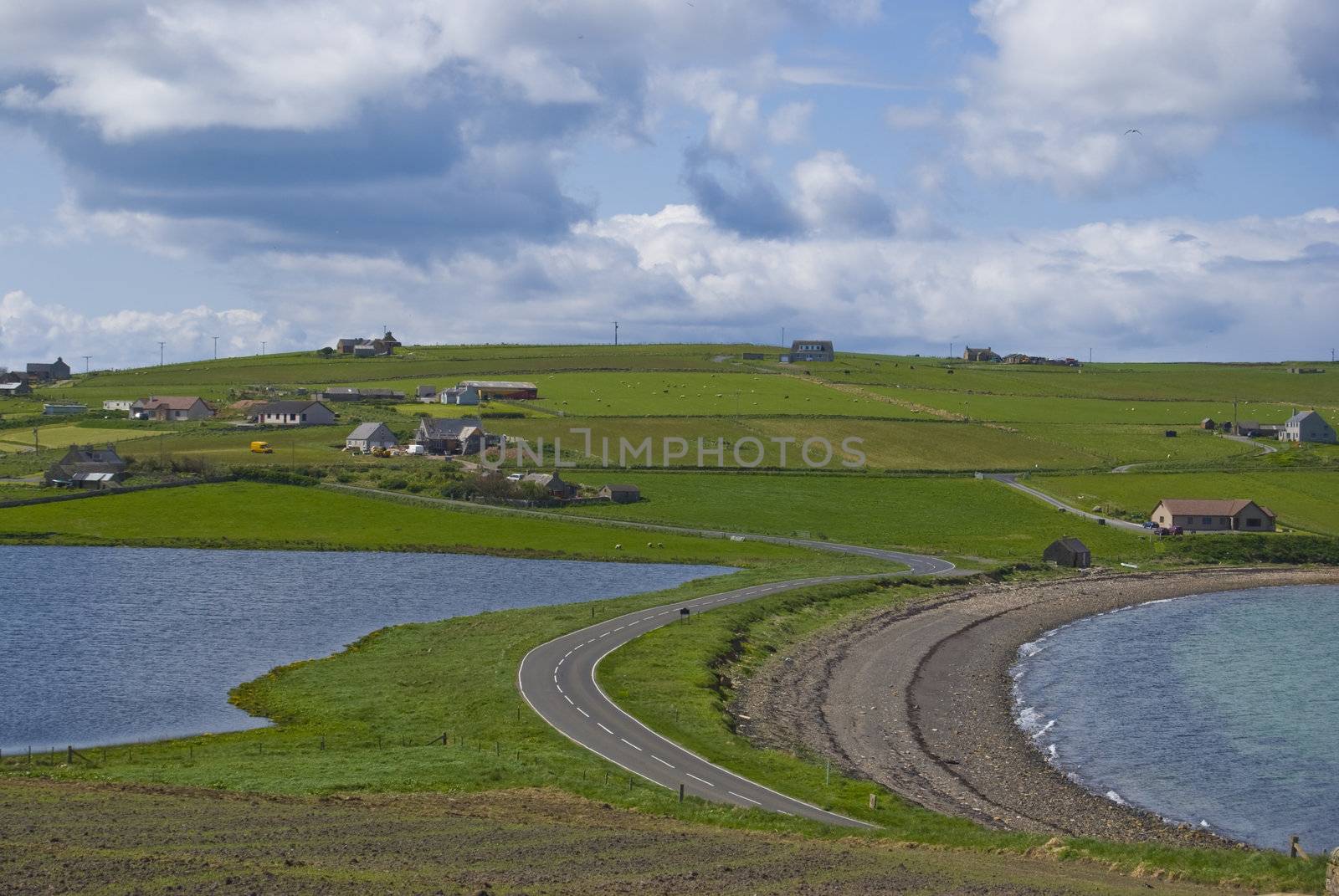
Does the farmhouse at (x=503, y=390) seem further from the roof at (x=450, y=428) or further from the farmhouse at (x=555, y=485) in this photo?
the farmhouse at (x=555, y=485)

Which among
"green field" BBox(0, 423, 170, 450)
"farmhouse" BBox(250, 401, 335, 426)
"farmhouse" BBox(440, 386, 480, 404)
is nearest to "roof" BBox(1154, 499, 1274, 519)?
"farmhouse" BBox(440, 386, 480, 404)

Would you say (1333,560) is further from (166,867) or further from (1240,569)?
(166,867)

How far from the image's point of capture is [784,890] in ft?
92.7

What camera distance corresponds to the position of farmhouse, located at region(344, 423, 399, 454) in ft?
464

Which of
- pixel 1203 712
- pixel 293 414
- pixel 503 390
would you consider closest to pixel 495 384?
pixel 503 390

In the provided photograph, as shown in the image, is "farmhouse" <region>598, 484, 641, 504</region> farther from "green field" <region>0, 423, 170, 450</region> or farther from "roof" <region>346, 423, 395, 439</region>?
"green field" <region>0, 423, 170, 450</region>

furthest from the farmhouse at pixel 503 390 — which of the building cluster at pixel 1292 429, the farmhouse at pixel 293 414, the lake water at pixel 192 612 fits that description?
the building cluster at pixel 1292 429

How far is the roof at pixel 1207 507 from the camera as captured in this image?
11925cm

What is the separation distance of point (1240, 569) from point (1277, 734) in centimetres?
5947

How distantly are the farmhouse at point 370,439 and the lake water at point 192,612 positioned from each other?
42882 mm

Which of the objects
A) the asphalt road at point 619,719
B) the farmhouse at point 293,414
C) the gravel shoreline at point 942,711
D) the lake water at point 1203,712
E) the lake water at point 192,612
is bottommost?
the lake water at point 1203,712

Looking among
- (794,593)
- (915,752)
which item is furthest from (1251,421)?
(915,752)

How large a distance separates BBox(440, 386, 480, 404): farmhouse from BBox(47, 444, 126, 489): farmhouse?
185 ft

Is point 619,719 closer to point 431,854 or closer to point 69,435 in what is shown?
point 431,854
